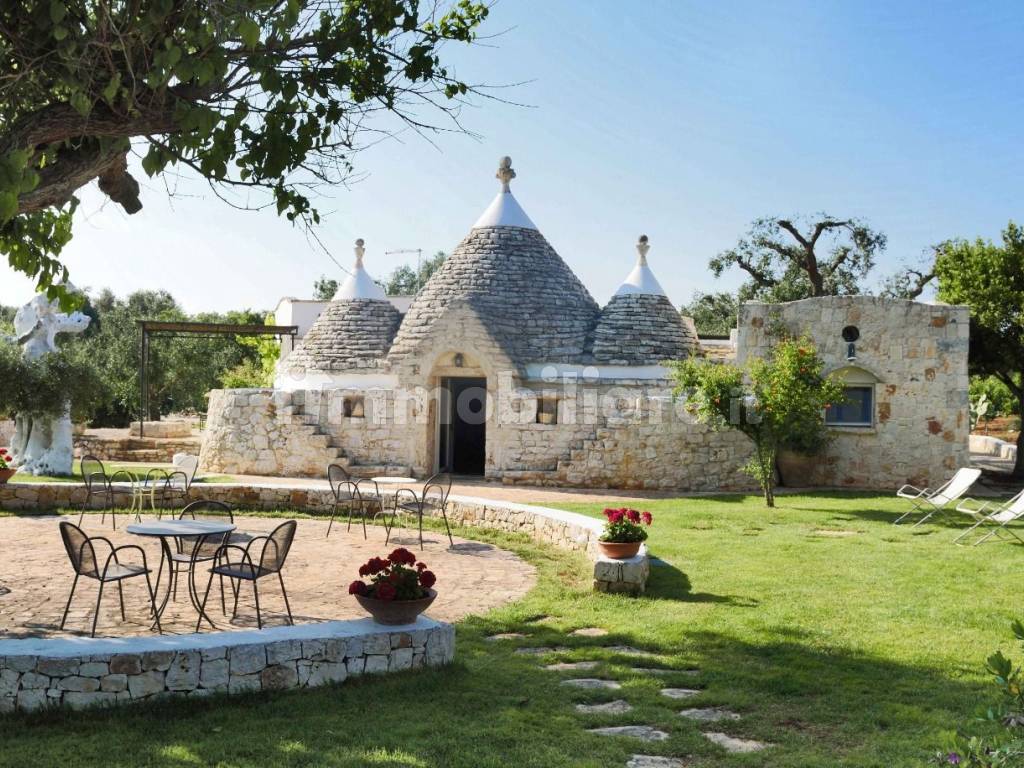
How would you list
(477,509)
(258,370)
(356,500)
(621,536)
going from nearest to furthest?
1. (621,536)
2. (477,509)
3. (356,500)
4. (258,370)

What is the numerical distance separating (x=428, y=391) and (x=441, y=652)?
44.4ft

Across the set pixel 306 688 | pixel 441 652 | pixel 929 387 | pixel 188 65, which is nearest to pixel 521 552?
pixel 441 652

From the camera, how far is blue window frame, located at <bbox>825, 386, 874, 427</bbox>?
17.7m

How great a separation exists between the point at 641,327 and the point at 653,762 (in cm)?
1636

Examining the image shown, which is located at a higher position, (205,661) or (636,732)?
(205,661)

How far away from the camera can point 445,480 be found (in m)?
17.8

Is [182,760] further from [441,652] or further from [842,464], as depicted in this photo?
[842,464]

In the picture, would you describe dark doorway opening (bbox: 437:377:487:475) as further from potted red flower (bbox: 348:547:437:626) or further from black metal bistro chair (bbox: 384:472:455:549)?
potted red flower (bbox: 348:547:437:626)

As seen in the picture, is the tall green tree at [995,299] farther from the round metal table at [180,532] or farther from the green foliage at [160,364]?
the green foliage at [160,364]

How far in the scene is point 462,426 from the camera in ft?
68.5

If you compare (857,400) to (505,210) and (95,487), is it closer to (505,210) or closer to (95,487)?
(505,210)

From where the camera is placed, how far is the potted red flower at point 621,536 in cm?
833

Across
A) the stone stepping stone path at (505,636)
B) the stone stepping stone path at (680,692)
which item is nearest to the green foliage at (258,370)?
the stone stepping stone path at (505,636)

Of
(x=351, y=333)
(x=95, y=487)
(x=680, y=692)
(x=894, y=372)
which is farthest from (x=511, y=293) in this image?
(x=680, y=692)
